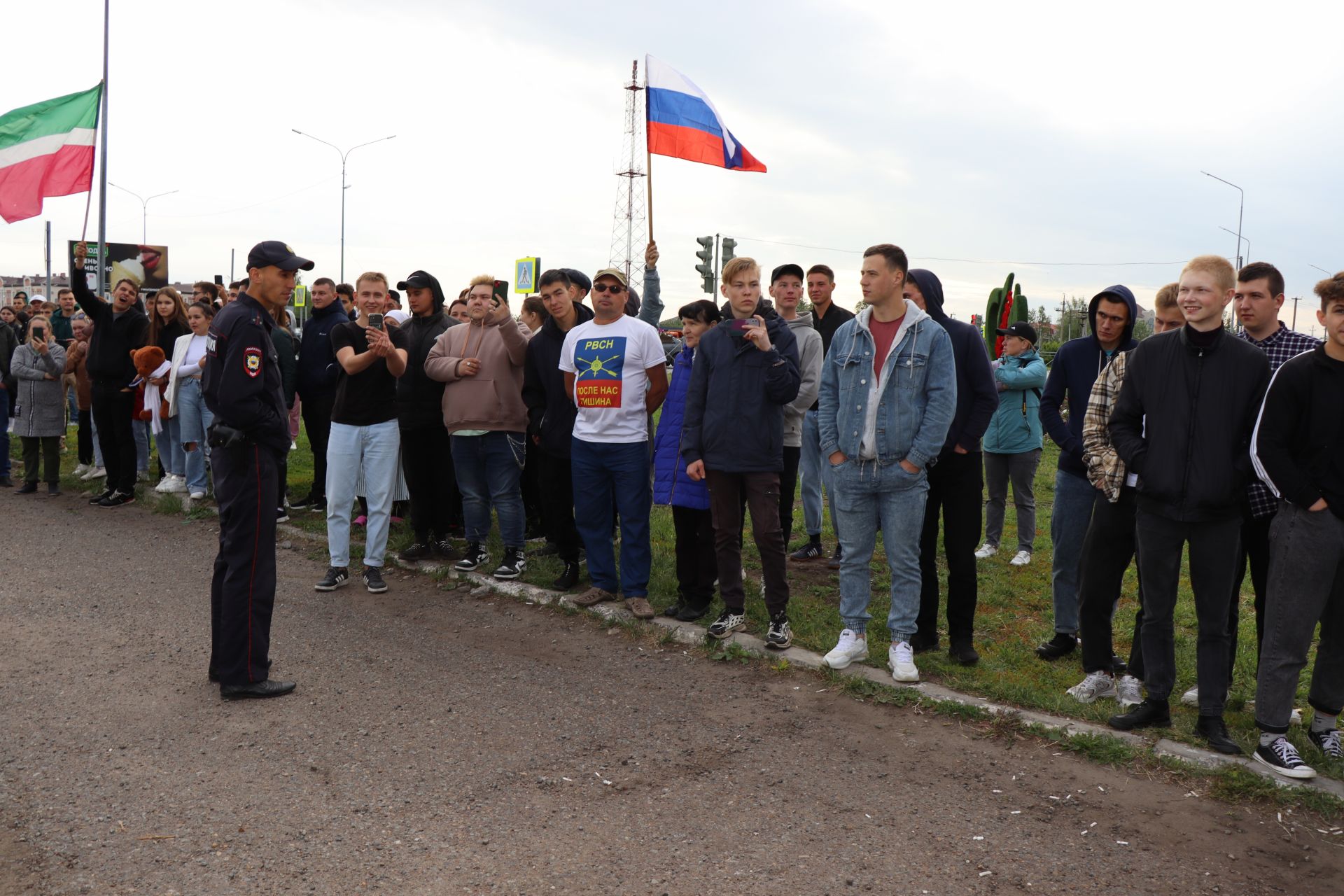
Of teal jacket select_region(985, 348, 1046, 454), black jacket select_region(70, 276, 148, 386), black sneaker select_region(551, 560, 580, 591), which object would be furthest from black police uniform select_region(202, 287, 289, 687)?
black jacket select_region(70, 276, 148, 386)

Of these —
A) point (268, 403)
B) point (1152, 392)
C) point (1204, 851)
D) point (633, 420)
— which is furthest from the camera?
point (633, 420)

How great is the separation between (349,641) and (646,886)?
3.30 metres

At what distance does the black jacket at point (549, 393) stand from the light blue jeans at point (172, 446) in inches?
203

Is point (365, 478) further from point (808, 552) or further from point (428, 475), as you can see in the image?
point (808, 552)

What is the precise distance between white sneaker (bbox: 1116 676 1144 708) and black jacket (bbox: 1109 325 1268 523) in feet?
3.33

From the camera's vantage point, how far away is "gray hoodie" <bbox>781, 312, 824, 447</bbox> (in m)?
7.16

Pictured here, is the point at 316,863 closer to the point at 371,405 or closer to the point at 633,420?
the point at 633,420

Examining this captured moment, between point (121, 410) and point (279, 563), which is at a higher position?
point (121, 410)

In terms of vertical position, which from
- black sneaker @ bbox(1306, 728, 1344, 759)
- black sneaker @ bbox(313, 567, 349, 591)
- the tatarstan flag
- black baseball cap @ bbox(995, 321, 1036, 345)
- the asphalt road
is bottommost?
the asphalt road

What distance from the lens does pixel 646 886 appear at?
3326 millimetres

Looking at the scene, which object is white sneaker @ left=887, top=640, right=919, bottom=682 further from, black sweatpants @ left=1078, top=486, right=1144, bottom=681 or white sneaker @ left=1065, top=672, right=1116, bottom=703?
black sweatpants @ left=1078, top=486, right=1144, bottom=681

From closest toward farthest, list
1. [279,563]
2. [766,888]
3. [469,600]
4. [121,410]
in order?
[766,888]
[469,600]
[279,563]
[121,410]

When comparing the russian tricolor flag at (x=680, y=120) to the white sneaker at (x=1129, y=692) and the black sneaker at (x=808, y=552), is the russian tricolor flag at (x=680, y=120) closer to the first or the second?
the black sneaker at (x=808, y=552)

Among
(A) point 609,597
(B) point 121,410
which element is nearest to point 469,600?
(A) point 609,597
